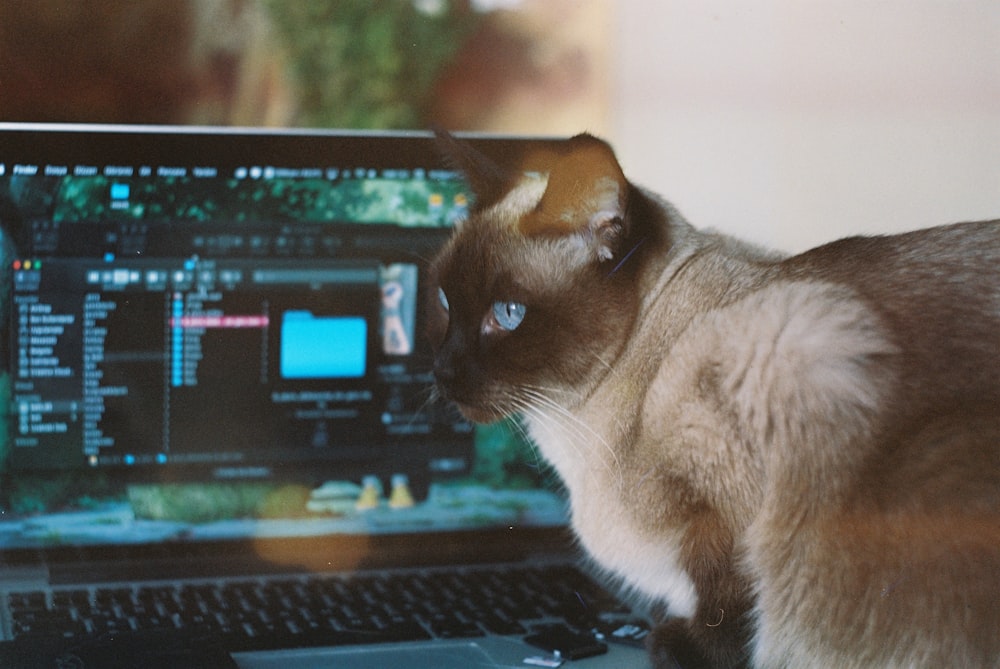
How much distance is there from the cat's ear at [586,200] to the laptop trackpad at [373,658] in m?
0.38

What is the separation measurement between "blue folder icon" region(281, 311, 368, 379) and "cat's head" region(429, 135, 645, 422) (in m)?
0.22

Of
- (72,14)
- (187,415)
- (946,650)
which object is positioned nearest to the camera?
(946,650)

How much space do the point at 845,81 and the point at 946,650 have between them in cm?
55

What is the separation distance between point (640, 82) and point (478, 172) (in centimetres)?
26

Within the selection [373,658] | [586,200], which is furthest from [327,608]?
[586,200]

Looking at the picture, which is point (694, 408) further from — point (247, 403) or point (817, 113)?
point (247, 403)

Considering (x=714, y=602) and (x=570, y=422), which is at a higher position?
(x=570, y=422)

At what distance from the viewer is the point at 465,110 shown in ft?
4.73

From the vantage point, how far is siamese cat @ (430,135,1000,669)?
688 mm

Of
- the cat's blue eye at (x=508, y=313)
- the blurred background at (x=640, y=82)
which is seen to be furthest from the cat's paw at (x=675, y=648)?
the blurred background at (x=640, y=82)

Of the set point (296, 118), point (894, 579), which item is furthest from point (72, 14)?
point (894, 579)

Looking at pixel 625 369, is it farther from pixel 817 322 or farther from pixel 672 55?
pixel 672 55

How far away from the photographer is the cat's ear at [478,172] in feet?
3.10

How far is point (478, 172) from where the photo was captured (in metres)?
0.96
